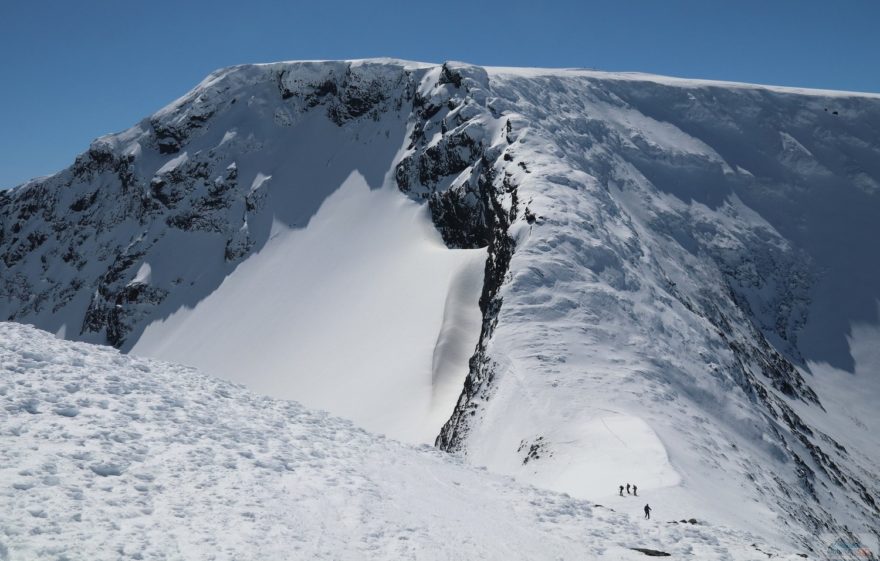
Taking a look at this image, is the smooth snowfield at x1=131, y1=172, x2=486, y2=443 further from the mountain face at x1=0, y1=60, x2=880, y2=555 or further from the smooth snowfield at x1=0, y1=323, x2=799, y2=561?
the smooth snowfield at x1=0, y1=323, x2=799, y2=561

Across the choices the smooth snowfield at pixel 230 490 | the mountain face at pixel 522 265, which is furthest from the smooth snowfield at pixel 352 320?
the smooth snowfield at pixel 230 490

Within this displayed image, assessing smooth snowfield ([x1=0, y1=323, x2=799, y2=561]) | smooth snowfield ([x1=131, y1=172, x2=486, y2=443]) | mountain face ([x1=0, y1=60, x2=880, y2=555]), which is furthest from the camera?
smooth snowfield ([x1=131, y1=172, x2=486, y2=443])

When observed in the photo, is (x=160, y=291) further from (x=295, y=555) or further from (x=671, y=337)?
(x=295, y=555)

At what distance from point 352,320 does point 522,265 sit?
25.3 meters

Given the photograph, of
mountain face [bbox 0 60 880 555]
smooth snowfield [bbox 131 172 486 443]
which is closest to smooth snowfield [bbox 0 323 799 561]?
mountain face [bbox 0 60 880 555]

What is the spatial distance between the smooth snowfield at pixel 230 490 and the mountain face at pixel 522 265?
254 inches

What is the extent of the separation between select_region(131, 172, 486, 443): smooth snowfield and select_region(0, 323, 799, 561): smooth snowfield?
2524 centimetres

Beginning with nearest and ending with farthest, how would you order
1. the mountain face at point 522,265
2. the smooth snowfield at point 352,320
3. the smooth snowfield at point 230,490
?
the smooth snowfield at point 230,490, the mountain face at point 522,265, the smooth snowfield at point 352,320

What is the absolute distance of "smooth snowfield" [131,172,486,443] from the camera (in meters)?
49.4

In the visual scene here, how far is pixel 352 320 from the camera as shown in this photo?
6284 cm

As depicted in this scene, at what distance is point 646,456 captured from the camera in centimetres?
2522

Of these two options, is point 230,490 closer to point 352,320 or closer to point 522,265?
point 522,265

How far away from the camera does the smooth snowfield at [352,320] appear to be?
49406 millimetres

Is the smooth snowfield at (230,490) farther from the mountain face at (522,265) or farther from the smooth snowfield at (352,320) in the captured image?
the smooth snowfield at (352,320)
